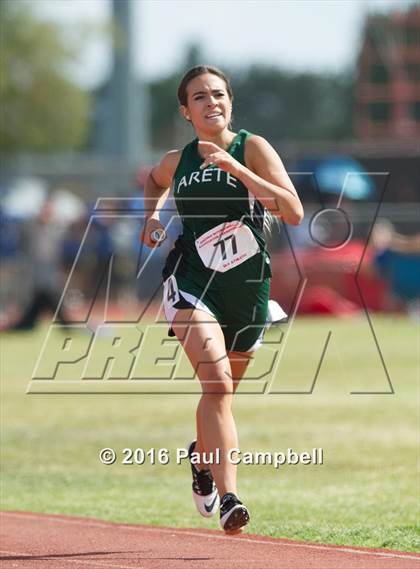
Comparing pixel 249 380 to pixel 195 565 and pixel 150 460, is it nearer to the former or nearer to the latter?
pixel 150 460

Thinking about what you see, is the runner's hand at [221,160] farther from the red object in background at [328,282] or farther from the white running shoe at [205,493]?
the red object in background at [328,282]

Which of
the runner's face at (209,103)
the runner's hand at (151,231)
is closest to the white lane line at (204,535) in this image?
the runner's hand at (151,231)

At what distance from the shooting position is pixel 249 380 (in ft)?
55.9

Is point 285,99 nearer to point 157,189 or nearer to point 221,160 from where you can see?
point 157,189

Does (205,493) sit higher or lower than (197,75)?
lower

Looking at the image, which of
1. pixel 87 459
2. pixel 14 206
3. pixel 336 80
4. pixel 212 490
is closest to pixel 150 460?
pixel 87 459

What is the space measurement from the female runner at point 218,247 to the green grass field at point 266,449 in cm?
124

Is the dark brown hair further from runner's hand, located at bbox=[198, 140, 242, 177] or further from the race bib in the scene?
the race bib

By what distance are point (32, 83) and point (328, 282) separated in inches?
1256

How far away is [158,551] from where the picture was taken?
285 inches

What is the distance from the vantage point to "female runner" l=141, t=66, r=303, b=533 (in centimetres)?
683

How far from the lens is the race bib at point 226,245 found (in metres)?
7.07

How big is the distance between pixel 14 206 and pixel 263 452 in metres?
20.5

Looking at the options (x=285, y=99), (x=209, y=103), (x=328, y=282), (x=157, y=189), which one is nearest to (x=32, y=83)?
(x=328, y=282)
